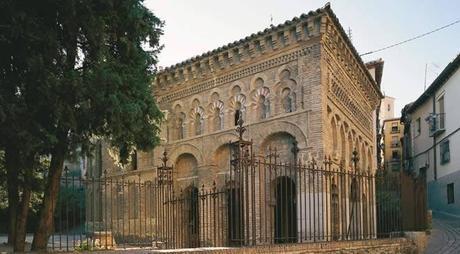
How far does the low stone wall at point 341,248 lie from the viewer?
7573mm

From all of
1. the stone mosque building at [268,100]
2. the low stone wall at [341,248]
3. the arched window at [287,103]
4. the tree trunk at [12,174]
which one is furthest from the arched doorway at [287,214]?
the tree trunk at [12,174]

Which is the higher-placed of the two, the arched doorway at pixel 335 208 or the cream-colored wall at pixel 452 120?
the cream-colored wall at pixel 452 120

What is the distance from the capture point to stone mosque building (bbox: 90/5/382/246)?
45.2ft

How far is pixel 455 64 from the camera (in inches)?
874

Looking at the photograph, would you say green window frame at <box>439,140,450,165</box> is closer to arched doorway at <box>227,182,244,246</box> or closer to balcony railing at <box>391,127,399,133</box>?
arched doorway at <box>227,182,244,246</box>

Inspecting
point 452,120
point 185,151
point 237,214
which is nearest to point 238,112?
point 185,151

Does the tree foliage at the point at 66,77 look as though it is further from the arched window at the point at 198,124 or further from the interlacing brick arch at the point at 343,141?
the arched window at the point at 198,124

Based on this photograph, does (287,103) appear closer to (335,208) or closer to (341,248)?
(335,208)

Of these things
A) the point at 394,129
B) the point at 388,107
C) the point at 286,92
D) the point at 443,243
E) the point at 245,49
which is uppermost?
the point at 388,107

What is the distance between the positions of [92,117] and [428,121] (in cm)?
2238

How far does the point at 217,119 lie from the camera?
54.6ft

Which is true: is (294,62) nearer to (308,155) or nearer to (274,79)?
(274,79)

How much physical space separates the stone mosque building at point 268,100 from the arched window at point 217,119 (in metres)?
0.03

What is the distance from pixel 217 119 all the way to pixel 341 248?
26.8ft
